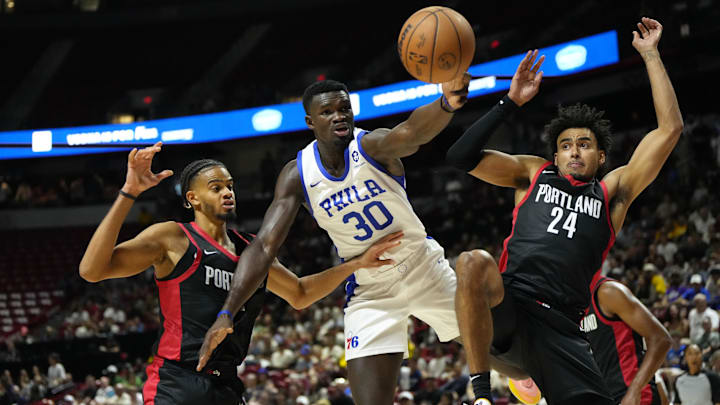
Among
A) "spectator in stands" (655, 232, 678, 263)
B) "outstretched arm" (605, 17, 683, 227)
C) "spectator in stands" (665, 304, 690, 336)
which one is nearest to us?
"outstretched arm" (605, 17, 683, 227)

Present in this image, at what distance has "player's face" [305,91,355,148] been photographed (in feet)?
15.6

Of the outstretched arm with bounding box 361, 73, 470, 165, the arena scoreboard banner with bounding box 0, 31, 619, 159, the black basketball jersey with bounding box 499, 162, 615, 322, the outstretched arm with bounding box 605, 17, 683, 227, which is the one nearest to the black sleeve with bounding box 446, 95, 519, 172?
the outstretched arm with bounding box 361, 73, 470, 165

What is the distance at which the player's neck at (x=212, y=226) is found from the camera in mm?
4516

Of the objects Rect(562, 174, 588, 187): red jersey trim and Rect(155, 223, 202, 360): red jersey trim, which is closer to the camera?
Rect(155, 223, 202, 360): red jersey trim

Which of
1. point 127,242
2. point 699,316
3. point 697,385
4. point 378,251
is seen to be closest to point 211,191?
point 127,242

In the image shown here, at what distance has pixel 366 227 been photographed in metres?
4.91

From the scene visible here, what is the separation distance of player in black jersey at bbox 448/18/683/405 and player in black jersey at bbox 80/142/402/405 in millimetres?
1190

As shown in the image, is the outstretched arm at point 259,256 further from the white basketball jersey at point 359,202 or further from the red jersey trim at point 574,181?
the red jersey trim at point 574,181

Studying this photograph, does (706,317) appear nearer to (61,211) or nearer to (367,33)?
(367,33)

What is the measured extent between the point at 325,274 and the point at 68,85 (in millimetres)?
23183

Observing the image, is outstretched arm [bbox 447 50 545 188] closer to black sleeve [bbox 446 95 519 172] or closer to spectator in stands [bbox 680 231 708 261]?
black sleeve [bbox 446 95 519 172]

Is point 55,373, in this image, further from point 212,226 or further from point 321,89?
point 321,89

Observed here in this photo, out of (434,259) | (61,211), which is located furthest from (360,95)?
(434,259)

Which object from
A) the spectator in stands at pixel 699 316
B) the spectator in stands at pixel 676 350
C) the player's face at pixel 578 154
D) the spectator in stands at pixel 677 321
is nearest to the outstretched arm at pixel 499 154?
the player's face at pixel 578 154
